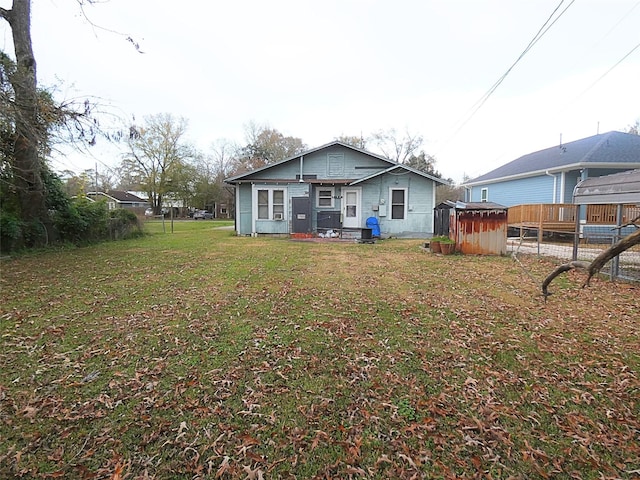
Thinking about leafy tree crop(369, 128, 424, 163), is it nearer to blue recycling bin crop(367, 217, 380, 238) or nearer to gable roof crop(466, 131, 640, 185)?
gable roof crop(466, 131, 640, 185)

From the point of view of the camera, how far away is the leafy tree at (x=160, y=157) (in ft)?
129

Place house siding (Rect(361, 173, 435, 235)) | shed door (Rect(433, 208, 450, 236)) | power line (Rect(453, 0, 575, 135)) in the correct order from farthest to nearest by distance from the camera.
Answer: house siding (Rect(361, 173, 435, 235)) → shed door (Rect(433, 208, 450, 236)) → power line (Rect(453, 0, 575, 135))

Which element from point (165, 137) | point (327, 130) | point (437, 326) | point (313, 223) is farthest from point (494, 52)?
point (165, 137)

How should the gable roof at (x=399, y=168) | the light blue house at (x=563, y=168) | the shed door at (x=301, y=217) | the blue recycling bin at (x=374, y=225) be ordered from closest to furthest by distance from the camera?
the light blue house at (x=563, y=168) < the gable roof at (x=399, y=168) < the blue recycling bin at (x=374, y=225) < the shed door at (x=301, y=217)

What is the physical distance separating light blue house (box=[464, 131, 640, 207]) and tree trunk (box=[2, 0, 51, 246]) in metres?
17.6

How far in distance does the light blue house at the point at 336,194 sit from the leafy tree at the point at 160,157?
2931 cm

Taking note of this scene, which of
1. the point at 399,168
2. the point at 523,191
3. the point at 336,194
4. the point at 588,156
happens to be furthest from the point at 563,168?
the point at 336,194

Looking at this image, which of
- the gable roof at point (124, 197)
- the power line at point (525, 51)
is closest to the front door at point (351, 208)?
the power line at point (525, 51)

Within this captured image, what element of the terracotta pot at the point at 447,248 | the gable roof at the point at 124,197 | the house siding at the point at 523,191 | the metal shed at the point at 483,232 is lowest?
the terracotta pot at the point at 447,248

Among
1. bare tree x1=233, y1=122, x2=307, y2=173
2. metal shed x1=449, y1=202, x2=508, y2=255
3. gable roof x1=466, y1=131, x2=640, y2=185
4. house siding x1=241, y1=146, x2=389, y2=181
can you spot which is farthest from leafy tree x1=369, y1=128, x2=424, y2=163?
metal shed x1=449, y1=202, x2=508, y2=255

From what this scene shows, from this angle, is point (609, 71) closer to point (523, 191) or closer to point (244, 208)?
point (523, 191)

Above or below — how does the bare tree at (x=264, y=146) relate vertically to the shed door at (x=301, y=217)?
above

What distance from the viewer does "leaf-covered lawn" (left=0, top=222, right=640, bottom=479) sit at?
2121 mm

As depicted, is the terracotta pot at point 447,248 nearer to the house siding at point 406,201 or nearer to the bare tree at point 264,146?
the house siding at point 406,201
